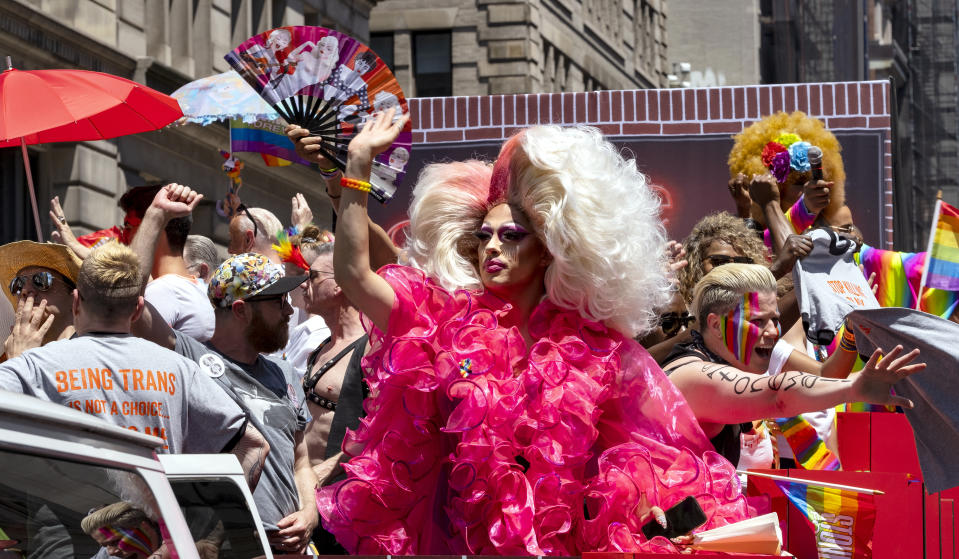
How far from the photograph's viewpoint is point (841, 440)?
16.8 ft

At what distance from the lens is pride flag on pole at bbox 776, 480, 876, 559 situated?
4.20 meters

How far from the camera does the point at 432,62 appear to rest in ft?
128

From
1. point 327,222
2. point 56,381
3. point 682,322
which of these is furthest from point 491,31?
point 56,381

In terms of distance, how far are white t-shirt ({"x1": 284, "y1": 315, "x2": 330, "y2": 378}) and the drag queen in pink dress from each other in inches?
102

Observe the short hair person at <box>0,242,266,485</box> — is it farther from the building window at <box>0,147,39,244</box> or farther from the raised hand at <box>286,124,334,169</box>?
the building window at <box>0,147,39,244</box>

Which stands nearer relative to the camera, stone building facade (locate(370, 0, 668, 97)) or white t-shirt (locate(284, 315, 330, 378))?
white t-shirt (locate(284, 315, 330, 378))

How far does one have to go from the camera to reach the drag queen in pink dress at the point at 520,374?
4008mm

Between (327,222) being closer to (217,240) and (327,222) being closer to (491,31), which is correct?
(217,240)

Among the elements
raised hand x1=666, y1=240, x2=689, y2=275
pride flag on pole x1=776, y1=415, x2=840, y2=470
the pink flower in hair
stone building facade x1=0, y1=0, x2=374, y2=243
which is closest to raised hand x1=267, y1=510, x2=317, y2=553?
pride flag on pole x1=776, y1=415, x2=840, y2=470

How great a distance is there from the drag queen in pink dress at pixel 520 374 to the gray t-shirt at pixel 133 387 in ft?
1.45

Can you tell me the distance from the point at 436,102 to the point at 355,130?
4649mm

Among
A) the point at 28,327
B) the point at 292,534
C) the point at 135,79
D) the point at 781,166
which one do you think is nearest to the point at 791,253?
the point at 781,166

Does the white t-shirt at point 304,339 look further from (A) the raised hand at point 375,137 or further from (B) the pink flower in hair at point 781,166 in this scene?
(A) the raised hand at point 375,137

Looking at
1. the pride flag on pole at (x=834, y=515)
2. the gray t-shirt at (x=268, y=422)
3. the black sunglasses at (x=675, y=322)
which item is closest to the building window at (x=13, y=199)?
the black sunglasses at (x=675, y=322)
